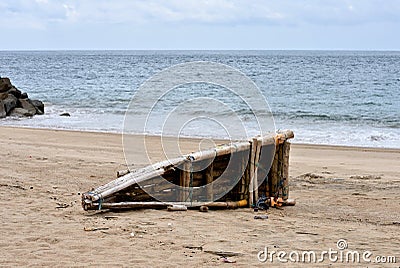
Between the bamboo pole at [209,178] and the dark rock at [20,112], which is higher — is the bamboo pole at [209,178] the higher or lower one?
the higher one

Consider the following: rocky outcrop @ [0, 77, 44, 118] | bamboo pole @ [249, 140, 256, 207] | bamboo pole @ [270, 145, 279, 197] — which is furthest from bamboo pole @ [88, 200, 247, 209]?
rocky outcrop @ [0, 77, 44, 118]

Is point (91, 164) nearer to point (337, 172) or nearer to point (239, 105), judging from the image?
point (337, 172)

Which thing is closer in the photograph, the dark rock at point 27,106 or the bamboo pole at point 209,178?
the bamboo pole at point 209,178

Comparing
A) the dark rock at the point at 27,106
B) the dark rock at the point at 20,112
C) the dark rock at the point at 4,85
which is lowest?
the dark rock at the point at 20,112

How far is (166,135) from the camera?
16031mm

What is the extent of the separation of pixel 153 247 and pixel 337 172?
20.8ft

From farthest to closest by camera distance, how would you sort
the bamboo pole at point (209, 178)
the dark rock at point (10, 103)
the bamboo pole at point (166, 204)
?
the dark rock at point (10, 103) < the bamboo pole at point (209, 178) < the bamboo pole at point (166, 204)

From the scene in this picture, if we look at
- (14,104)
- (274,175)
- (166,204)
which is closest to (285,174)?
(274,175)

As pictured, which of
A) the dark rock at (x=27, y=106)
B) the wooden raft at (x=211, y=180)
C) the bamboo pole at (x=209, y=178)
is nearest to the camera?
the wooden raft at (x=211, y=180)

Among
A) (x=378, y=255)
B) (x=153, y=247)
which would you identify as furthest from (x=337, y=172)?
(x=153, y=247)

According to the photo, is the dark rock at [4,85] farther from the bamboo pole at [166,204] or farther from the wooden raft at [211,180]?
the bamboo pole at [166,204]

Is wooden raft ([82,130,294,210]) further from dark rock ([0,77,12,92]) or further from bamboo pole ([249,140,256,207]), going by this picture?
dark rock ([0,77,12,92])

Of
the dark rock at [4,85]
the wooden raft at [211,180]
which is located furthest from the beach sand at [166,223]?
the dark rock at [4,85]

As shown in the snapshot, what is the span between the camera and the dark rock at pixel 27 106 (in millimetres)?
22266
